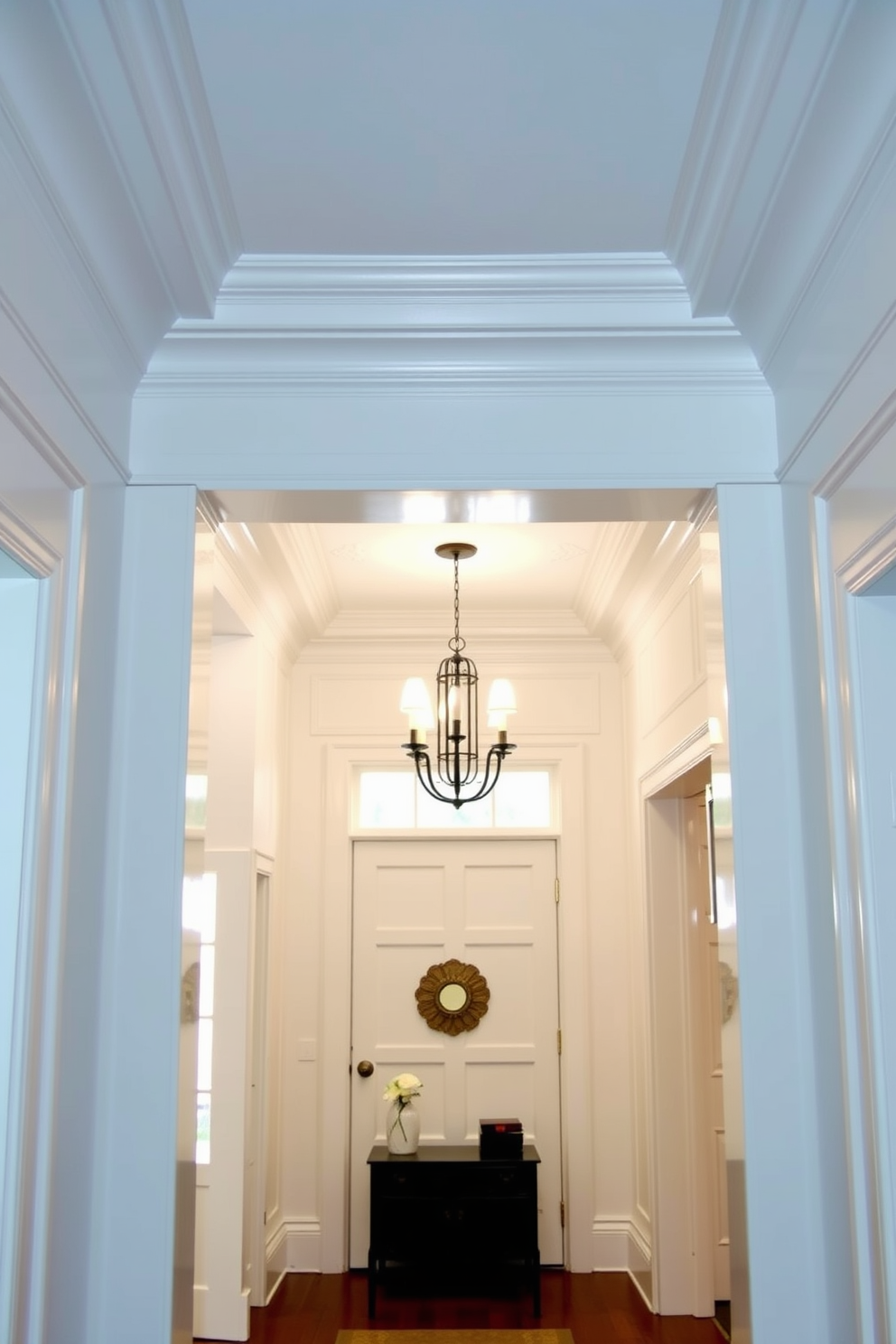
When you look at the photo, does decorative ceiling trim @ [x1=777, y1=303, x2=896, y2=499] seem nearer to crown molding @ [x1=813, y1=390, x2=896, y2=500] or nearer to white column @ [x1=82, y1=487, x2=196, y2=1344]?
crown molding @ [x1=813, y1=390, x2=896, y2=500]

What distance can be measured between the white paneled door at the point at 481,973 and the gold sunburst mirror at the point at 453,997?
0.04 m

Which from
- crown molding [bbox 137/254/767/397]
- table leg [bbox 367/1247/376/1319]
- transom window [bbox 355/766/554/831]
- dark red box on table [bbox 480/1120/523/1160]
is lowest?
table leg [bbox 367/1247/376/1319]

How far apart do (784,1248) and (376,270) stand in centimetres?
222

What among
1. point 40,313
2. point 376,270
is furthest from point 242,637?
point 40,313

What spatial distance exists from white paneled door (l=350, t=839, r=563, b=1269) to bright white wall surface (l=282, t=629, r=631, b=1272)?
0.08m

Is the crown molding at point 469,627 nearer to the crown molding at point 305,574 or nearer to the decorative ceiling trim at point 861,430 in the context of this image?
the crown molding at point 305,574

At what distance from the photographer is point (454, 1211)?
202 inches

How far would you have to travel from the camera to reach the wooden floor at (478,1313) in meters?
4.55

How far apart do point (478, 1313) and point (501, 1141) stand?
2.25ft

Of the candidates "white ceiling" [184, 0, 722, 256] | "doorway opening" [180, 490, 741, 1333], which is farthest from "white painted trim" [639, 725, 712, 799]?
"white ceiling" [184, 0, 722, 256]

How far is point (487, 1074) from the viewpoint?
5.61 meters

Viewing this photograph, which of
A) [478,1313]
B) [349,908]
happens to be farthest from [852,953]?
[349,908]

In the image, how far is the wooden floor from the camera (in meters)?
4.55

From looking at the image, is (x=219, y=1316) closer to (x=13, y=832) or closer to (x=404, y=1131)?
(x=404, y=1131)
